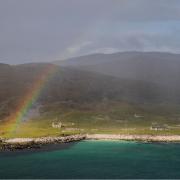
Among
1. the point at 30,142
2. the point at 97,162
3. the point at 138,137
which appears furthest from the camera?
the point at 138,137

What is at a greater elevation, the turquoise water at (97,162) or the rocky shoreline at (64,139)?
the rocky shoreline at (64,139)

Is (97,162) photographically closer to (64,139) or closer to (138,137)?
(64,139)

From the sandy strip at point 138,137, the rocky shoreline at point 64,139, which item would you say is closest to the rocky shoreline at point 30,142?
the rocky shoreline at point 64,139

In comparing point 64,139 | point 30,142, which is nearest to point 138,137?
point 64,139

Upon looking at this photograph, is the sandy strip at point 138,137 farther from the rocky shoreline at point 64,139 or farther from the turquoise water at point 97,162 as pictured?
the turquoise water at point 97,162

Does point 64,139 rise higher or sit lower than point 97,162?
higher

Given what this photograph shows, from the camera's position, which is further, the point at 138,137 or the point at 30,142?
the point at 138,137
